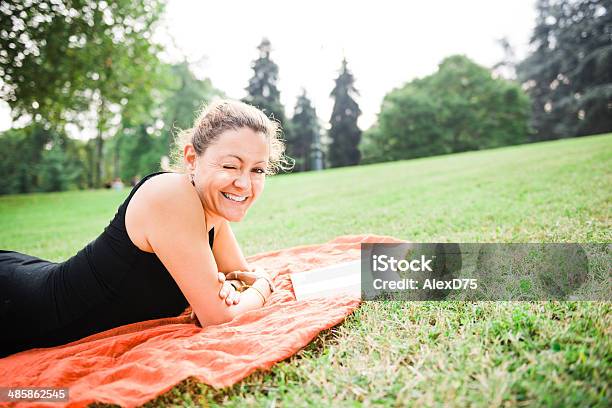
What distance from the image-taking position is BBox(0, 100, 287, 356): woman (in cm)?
170

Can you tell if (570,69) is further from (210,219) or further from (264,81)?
(210,219)

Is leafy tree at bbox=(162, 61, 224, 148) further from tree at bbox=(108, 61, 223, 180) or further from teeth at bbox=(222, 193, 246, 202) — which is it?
teeth at bbox=(222, 193, 246, 202)

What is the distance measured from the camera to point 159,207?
1670 mm

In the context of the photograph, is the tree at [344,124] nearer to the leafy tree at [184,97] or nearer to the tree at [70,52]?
the leafy tree at [184,97]

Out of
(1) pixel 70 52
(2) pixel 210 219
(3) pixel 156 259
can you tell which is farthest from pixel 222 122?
(1) pixel 70 52

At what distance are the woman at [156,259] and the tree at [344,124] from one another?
1181 inches

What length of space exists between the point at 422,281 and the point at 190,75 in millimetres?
33343

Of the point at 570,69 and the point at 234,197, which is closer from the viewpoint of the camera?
the point at 234,197

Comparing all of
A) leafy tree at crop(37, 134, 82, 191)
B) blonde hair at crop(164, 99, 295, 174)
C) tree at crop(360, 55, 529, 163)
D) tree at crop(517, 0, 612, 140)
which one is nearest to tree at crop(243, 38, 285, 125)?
tree at crop(360, 55, 529, 163)

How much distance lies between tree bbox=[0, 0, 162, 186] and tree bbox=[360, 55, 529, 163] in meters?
22.2

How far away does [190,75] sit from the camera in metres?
31.4

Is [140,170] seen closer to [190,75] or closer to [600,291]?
[190,75]

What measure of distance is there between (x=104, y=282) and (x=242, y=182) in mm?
857

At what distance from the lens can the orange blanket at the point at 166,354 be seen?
1.45 m
